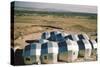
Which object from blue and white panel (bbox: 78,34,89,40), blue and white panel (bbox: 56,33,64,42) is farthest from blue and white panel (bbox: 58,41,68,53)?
blue and white panel (bbox: 78,34,89,40)

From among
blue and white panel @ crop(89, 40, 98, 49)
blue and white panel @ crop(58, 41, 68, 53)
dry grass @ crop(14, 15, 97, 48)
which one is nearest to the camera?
dry grass @ crop(14, 15, 97, 48)

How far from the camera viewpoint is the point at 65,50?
1.88m

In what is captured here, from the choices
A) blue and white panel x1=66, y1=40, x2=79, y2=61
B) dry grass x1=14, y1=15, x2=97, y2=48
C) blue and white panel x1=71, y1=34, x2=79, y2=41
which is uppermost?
dry grass x1=14, y1=15, x2=97, y2=48

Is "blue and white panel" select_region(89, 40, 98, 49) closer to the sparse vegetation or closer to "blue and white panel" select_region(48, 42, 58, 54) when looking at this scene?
the sparse vegetation

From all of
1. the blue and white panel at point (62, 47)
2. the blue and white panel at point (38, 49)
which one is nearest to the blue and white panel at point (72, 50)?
the blue and white panel at point (62, 47)

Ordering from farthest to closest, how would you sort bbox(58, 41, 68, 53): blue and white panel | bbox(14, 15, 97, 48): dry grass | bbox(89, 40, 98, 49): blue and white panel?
1. bbox(89, 40, 98, 49): blue and white panel
2. bbox(58, 41, 68, 53): blue and white panel
3. bbox(14, 15, 97, 48): dry grass

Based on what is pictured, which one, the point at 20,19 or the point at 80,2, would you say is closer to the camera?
the point at 20,19

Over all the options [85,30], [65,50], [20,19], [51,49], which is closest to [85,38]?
[85,30]

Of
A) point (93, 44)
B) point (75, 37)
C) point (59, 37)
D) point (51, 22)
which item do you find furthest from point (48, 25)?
point (93, 44)

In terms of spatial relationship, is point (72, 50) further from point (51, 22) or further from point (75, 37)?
point (51, 22)

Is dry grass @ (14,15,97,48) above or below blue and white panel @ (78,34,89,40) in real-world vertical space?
above

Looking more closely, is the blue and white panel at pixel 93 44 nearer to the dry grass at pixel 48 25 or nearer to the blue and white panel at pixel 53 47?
the dry grass at pixel 48 25
